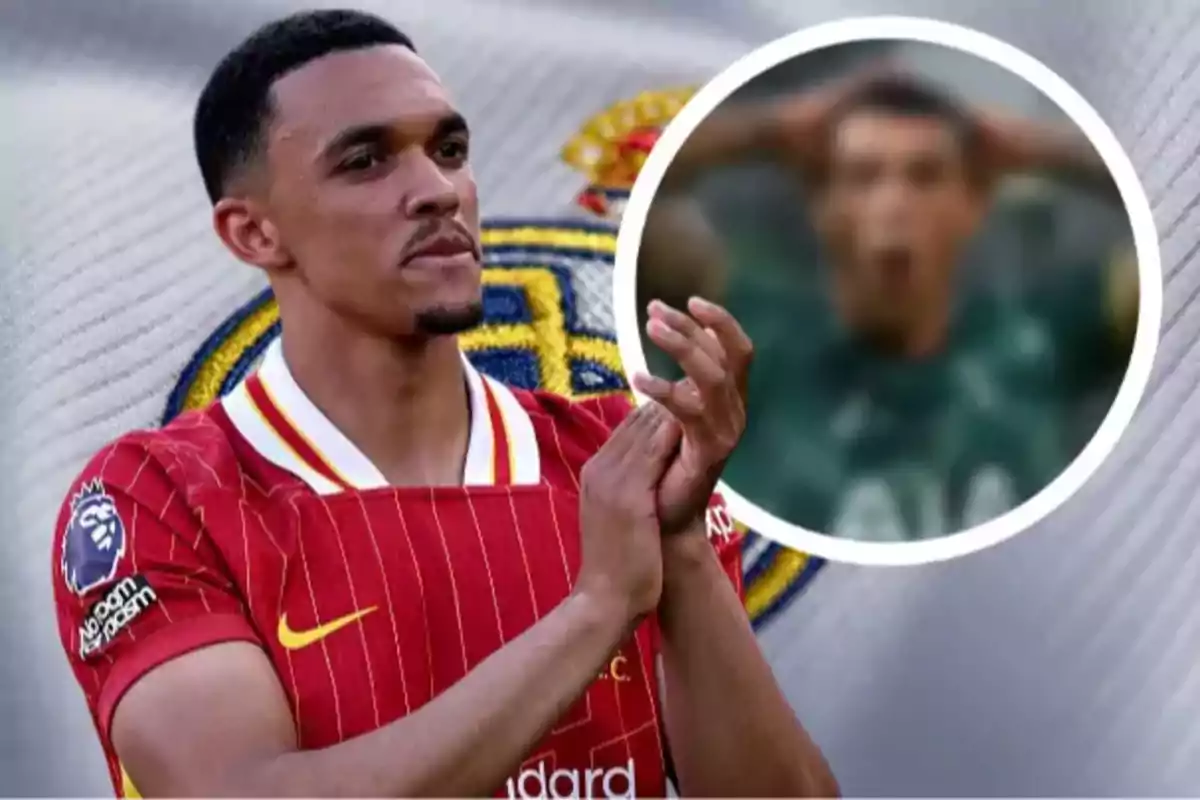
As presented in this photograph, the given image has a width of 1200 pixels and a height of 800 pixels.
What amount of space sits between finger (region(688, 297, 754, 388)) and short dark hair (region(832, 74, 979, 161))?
1.11 ft

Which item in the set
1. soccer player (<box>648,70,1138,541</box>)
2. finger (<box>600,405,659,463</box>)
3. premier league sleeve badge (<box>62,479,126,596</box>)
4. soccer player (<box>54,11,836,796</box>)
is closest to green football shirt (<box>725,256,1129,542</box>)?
soccer player (<box>648,70,1138,541</box>)

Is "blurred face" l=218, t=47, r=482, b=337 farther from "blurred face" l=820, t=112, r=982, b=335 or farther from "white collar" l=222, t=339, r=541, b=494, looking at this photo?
"blurred face" l=820, t=112, r=982, b=335

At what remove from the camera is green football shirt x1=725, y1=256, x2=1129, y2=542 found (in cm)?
108

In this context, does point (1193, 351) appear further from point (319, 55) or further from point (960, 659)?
point (319, 55)

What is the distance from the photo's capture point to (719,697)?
926 mm

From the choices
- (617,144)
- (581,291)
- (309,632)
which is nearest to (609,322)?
(581,291)

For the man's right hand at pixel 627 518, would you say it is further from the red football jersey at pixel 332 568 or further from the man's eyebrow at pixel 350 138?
the man's eyebrow at pixel 350 138

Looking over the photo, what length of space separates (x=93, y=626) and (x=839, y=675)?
0.57 metres

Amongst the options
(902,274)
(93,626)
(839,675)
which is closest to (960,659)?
(839,675)

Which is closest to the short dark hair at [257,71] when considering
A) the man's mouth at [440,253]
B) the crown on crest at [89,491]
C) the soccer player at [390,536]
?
the soccer player at [390,536]

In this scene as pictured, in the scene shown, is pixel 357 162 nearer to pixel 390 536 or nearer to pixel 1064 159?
pixel 390 536

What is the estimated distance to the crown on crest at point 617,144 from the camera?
3.67ft

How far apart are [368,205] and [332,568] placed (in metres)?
0.25

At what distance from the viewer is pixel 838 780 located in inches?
43.8
